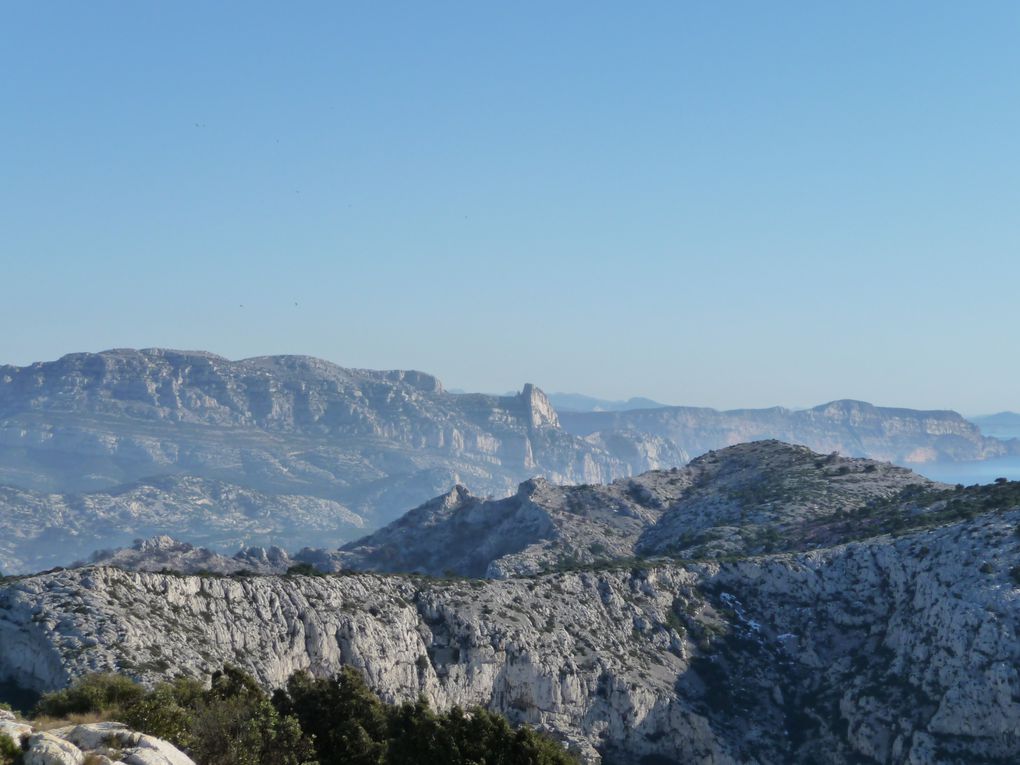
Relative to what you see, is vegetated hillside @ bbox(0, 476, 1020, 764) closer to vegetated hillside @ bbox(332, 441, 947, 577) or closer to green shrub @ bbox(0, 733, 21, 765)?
vegetated hillside @ bbox(332, 441, 947, 577)

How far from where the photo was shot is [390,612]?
9912 cm

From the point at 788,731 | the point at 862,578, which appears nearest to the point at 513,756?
the point at 788,731

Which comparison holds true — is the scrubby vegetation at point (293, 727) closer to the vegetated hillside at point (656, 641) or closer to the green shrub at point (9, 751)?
the green shrub at point (9, 751)

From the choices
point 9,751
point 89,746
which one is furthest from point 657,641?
point 9,751

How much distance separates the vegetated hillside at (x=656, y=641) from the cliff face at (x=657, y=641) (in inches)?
6.9

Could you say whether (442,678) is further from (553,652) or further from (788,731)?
(788,731)

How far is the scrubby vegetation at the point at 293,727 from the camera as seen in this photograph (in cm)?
5025

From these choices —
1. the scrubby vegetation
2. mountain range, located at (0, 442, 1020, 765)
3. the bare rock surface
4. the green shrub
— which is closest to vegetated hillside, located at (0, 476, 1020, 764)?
mountain range, located at (0, 442, 1020, 765)

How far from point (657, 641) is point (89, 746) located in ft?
254

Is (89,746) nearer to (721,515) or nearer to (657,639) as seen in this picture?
(657,639)

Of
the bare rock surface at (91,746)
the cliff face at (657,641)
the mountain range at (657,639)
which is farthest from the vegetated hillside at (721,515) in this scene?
the bare rock surface at (91,746)

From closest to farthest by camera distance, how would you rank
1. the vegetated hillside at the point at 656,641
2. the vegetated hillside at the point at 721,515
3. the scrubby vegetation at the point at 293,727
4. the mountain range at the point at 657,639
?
the scrubby vegetation at the point at 293,727 < the vegetated hillside at the point at 656,641 < the mountain range at the point at 657,639 < the vegetated hillside at the point at 721,515

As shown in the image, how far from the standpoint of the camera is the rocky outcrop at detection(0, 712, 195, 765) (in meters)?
36.4

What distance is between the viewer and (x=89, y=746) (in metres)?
38.8
